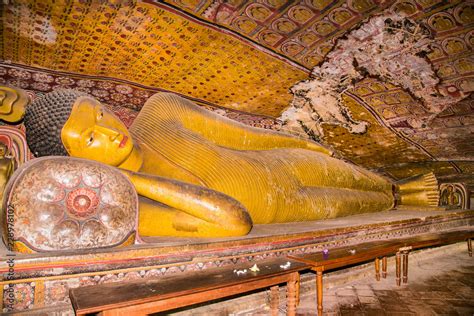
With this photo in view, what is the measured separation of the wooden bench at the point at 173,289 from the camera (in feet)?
4.15

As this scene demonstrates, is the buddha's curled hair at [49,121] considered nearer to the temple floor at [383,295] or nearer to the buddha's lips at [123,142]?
the buddha's lips at [123,142]

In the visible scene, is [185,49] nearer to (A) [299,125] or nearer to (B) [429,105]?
(A) [299,125]

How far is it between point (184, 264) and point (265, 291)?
102 centimetres

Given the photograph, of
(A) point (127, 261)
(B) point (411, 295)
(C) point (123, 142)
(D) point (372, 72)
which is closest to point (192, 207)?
(A) point (127, 261)

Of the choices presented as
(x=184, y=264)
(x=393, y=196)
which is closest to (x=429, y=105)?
(x=393, y=196)

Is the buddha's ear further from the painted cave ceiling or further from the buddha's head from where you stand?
the painted cave ceiling

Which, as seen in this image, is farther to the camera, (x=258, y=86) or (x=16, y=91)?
(x=258, y=86)

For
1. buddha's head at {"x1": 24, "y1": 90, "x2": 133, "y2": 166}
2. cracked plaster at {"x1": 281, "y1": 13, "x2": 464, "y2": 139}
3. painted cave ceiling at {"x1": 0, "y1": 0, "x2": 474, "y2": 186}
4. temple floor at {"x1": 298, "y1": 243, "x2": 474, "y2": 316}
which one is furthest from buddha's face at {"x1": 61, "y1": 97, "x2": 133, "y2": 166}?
cracked plaster at {"x1": 281, "y1": 13, "x2": 464, "y2": 139}

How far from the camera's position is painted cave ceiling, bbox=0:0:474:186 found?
2.86m

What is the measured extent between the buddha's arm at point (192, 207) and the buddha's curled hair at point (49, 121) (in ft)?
1.66

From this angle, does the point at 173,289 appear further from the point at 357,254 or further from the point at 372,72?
the point at 372,72

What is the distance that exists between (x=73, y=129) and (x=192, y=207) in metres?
0.91

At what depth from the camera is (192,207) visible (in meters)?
2.05

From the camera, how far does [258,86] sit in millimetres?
4066
